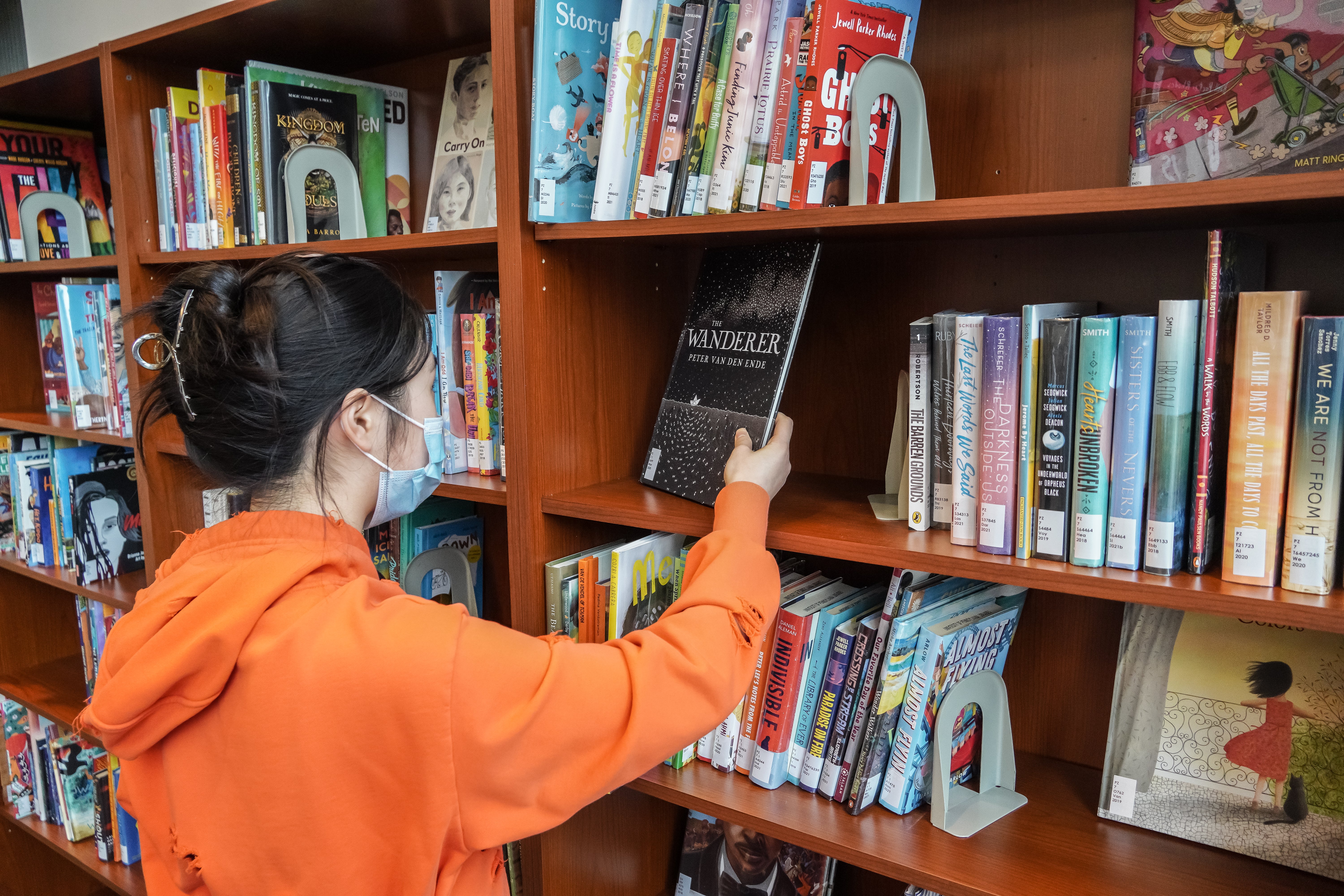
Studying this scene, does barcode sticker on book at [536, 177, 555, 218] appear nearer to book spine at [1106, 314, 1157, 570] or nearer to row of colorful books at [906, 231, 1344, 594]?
row of colorful books at [906, 231, 1344, 594]

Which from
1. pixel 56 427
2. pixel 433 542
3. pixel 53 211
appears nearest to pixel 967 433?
pixel 433 542

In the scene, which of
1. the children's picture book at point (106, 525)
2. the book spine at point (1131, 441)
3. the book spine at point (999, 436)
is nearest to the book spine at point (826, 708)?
the book spine at point (999, 436)


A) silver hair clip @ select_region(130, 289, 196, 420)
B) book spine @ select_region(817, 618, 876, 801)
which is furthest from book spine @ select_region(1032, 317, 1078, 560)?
silver hair clip @ select_region(130, 289, 196, 420)

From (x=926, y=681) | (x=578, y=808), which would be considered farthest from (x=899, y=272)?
(x=578, y=808)

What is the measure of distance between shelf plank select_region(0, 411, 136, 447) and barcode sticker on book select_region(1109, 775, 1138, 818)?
1745 millimetres

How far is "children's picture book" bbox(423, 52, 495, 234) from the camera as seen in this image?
150cm

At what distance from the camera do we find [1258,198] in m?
0.72

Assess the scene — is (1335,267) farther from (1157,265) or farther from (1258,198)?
(1258,198)

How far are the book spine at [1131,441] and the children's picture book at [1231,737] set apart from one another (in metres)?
0.19

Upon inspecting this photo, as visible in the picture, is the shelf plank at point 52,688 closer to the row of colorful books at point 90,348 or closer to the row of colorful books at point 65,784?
the row of colorful books at point 65,784

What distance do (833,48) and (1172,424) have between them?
0.51 meters

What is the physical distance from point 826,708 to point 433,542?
0.81m

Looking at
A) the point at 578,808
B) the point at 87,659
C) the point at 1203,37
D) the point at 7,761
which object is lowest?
Answer: the point at 7,761

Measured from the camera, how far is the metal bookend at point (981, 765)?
1021 millimetres
